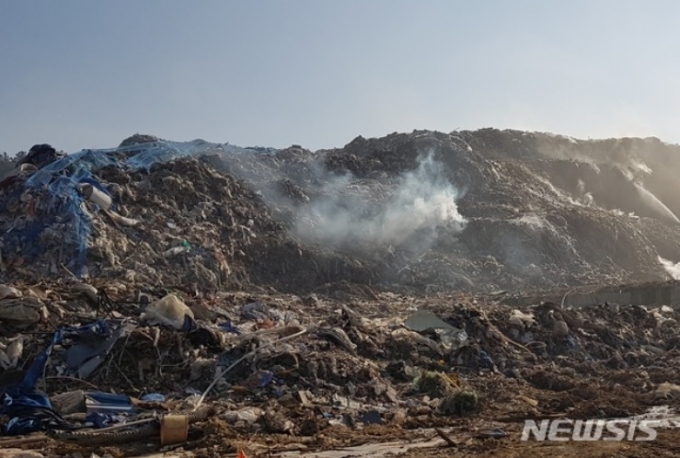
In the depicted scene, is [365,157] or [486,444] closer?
[486,444]

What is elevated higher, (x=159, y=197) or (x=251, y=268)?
(x=159, y=197)

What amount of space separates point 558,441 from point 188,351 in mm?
4643

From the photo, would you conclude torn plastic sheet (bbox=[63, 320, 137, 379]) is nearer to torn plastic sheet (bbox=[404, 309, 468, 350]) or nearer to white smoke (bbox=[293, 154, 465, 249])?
torn plastic sheet (bbox=[404, 309, 468, 350])

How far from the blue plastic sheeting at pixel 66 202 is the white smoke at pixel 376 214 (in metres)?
6.34

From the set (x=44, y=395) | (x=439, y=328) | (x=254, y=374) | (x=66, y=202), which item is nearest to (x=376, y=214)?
(x=66, y=202)

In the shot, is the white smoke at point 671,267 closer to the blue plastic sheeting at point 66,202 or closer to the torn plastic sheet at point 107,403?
the blue plastic sheeting at point 66,202

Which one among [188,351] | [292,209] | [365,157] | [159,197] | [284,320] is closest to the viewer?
[188,351]

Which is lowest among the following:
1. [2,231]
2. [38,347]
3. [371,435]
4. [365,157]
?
[371,435]

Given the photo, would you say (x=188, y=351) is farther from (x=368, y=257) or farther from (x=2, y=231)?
(x=368, y=257)

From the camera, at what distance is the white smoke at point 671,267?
2637cm

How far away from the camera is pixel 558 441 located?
19.6ft

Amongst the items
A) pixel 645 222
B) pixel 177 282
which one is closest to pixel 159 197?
pixel 177 282

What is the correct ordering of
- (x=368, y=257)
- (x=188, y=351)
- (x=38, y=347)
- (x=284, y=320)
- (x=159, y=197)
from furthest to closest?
(x=368, y=257)
(x=159, y=197)
(x=284, y=320)
(x=188, y=351)
(x=38, y=347)

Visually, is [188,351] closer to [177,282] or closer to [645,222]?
[177,282]
